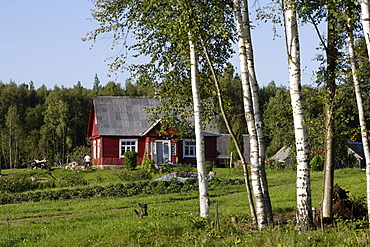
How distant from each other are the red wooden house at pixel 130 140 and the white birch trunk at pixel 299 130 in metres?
25.6

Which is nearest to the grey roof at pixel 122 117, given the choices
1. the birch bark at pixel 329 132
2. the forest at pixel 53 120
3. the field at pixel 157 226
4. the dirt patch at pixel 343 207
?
the forest at pixel 53 120

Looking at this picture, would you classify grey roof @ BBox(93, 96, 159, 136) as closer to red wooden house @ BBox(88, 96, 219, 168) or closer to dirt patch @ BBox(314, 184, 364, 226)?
red wooden house @ BBox(88, 96, 219, 168)

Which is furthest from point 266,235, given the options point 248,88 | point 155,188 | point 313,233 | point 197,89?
point 155,188

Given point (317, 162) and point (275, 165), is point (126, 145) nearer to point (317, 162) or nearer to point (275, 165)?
point (275, 165)

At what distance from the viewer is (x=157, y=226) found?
960cm

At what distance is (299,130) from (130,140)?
2819cm

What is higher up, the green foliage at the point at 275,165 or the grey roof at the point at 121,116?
the grey roof at the point at 121,116

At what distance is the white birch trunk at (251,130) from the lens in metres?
9.52

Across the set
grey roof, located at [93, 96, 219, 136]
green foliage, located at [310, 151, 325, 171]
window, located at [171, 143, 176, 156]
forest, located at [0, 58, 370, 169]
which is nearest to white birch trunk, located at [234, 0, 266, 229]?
green foliage, located at [310, 151, 325, 171]

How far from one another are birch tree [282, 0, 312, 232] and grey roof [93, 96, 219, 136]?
26063 mm

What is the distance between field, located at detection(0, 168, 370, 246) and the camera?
8125 mm

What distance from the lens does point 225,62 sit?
39.1ft

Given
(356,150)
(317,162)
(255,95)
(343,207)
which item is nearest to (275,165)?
(317,162)

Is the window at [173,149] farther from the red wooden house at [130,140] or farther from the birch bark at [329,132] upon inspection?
the birch bark at [329,132]
